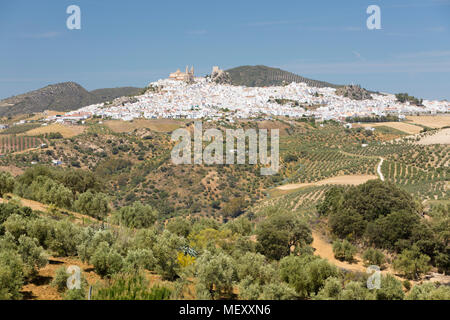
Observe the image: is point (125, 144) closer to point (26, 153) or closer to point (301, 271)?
point (26, 153)

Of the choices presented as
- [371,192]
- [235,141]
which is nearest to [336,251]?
[371,192]

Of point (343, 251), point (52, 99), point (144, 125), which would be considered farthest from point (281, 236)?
point (52, 99)

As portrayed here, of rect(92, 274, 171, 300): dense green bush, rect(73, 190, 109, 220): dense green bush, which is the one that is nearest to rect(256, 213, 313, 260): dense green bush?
rect(73, 190, 109, 220): dense green bush

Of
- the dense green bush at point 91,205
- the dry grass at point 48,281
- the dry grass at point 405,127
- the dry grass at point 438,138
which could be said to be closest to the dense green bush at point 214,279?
the dry grass at point 48,281

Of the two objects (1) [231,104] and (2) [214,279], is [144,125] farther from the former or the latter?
(2) [214,279]

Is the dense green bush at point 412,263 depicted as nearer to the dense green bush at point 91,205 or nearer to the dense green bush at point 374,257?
the dense green bush at point 374,257
